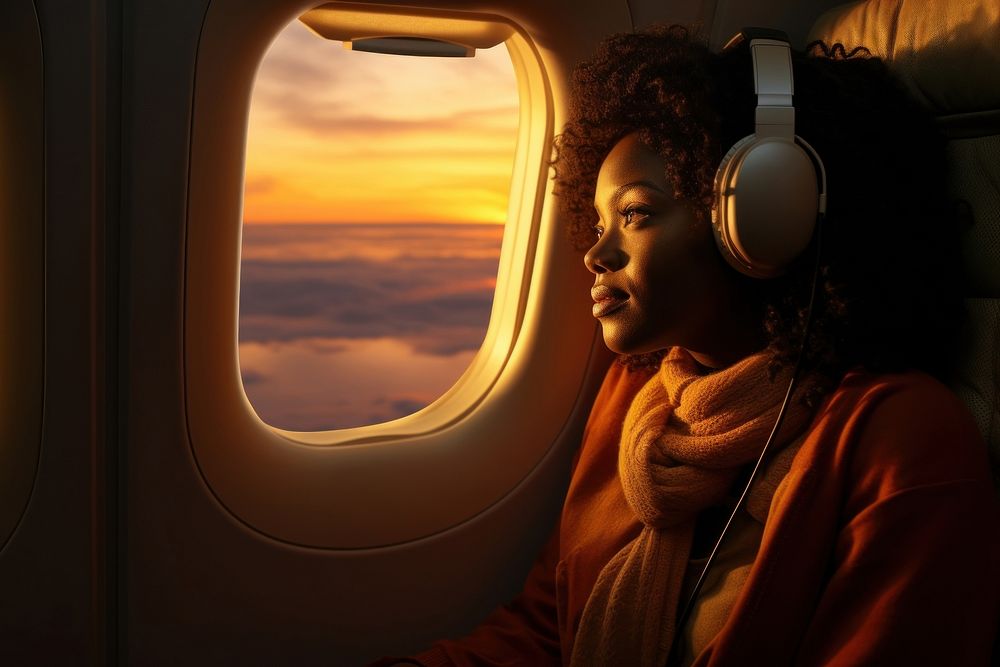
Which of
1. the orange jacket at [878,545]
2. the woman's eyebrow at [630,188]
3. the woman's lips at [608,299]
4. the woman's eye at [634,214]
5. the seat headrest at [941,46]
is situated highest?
the seat headrest at [941,46]

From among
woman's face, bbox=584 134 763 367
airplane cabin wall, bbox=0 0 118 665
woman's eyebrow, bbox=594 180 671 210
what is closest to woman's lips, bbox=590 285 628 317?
woman's face, bbox=584 134 763 367

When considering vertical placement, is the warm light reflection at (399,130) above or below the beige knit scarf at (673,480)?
above

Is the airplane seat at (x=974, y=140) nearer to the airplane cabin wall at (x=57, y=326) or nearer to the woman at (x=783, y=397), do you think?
the woman at (x=783, y=397)

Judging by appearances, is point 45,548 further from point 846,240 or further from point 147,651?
point 846,240

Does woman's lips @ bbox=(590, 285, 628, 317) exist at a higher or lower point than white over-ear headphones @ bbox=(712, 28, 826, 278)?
lower

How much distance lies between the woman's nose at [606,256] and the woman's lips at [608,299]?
0.08 ft

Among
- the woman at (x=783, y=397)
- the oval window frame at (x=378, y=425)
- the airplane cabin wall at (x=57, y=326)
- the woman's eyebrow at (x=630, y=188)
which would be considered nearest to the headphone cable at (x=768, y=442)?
the woman at (x=783, y=397)

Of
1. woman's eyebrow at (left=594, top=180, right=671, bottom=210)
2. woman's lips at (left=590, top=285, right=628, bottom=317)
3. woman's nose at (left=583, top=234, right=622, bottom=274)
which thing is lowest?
woman's lips at (left=590, top=285, right=628, bottom=317)

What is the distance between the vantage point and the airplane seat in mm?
1073

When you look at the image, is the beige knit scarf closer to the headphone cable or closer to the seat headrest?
the headphone cable

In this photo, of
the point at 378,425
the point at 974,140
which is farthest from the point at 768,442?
the point at 378,425

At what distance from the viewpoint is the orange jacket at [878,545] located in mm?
885

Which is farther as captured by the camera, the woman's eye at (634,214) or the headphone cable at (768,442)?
the woman's eye at (634,214)

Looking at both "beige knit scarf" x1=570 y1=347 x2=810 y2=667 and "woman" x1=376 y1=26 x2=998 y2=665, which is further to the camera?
"beige knit scarf" x1=570 y1=347 x2=810 y2=667
